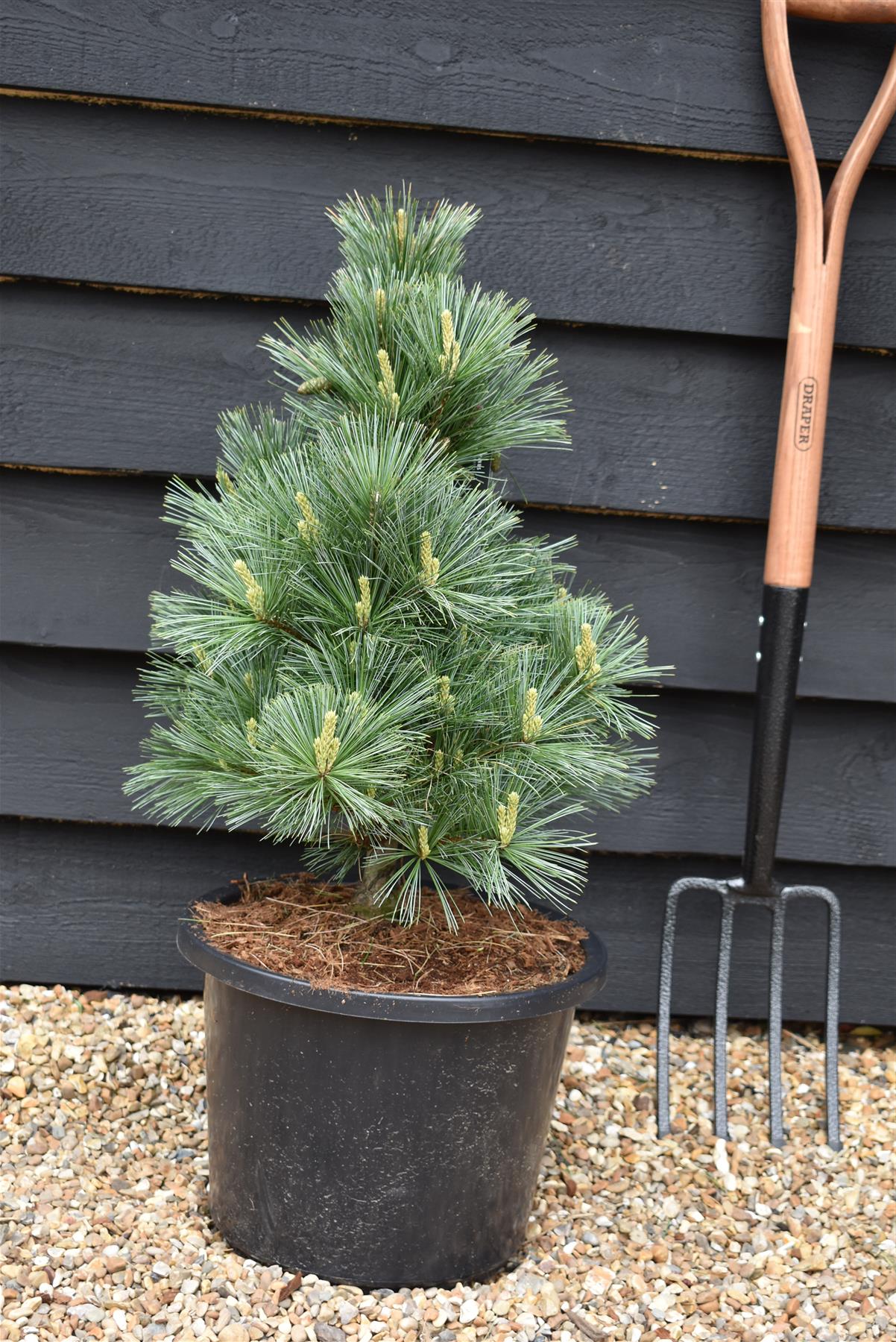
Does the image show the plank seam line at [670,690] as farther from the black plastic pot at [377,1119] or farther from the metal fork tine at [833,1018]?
the black plastic pot at [377,1119]

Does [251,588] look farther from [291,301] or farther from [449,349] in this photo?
[291,301]

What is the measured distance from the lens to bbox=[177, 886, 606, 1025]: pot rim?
1.13 m

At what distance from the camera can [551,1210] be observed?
1.39m

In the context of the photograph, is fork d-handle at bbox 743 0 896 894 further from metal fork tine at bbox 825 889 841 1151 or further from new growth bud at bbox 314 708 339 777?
new growth bud at bbox 314 708 339 777

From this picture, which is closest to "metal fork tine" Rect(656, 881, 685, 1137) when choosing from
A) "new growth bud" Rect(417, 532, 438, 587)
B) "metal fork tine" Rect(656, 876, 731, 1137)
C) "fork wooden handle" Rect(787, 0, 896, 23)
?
"metal fork tine" Rect(656, 876, 731, 1137)

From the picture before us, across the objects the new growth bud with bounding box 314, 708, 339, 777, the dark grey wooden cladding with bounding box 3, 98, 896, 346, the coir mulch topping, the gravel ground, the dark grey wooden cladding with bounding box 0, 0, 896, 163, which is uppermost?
the dark grey wooden cladding with bounding box 0, 0, 896, 163

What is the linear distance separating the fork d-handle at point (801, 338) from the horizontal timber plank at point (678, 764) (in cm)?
18

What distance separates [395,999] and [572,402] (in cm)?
90

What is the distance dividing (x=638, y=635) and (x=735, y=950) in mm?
535

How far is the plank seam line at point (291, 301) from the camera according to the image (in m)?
1.57

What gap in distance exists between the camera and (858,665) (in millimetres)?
Answer: 1698

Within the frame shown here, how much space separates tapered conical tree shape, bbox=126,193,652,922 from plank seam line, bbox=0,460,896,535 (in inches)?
12.2

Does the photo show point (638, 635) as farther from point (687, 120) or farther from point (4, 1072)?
point (4, 1072)

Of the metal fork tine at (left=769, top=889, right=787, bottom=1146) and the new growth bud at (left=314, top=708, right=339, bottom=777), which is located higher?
the new growth bud at (left=314, top=708, right=339, bottom=777)
